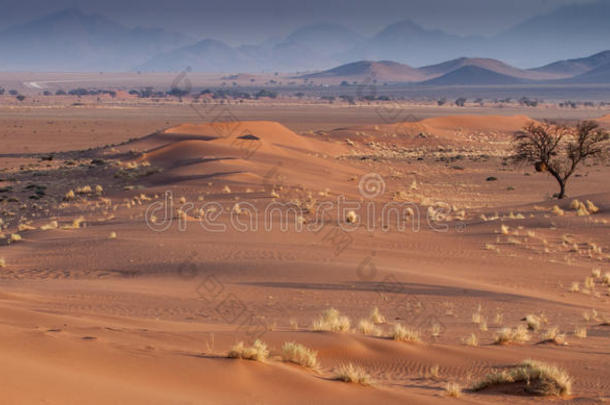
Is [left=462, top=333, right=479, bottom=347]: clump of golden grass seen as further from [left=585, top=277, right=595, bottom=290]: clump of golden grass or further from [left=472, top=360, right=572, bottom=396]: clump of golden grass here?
[left=585, top=277, right=595, bottom=290]: clump of golden grass

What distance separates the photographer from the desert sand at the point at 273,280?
313 inches

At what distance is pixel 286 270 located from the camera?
672 inches

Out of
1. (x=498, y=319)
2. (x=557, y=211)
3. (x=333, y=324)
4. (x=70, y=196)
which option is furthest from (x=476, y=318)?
(x=70, y=196)

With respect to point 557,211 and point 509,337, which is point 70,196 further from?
point 509,337

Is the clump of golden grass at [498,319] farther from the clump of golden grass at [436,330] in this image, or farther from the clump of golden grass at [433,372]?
the clump of golden grass at [433,372]

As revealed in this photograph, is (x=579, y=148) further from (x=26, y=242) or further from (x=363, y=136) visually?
(x=363, y=136)

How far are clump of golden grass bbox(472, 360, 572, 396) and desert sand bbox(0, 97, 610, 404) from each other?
13 cm

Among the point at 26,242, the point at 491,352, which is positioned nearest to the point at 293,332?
the point at 491,352

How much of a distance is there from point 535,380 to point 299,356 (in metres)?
2.95

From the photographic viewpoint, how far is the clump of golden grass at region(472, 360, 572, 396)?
317 inches

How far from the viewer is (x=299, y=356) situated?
29.3ft

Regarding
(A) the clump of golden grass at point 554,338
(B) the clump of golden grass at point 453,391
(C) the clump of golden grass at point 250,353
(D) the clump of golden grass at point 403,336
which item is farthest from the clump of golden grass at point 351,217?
(B) the clump of golden grass at point 453,391

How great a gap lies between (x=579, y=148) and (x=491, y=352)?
26.0 meters

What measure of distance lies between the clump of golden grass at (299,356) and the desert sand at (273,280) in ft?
0.65
